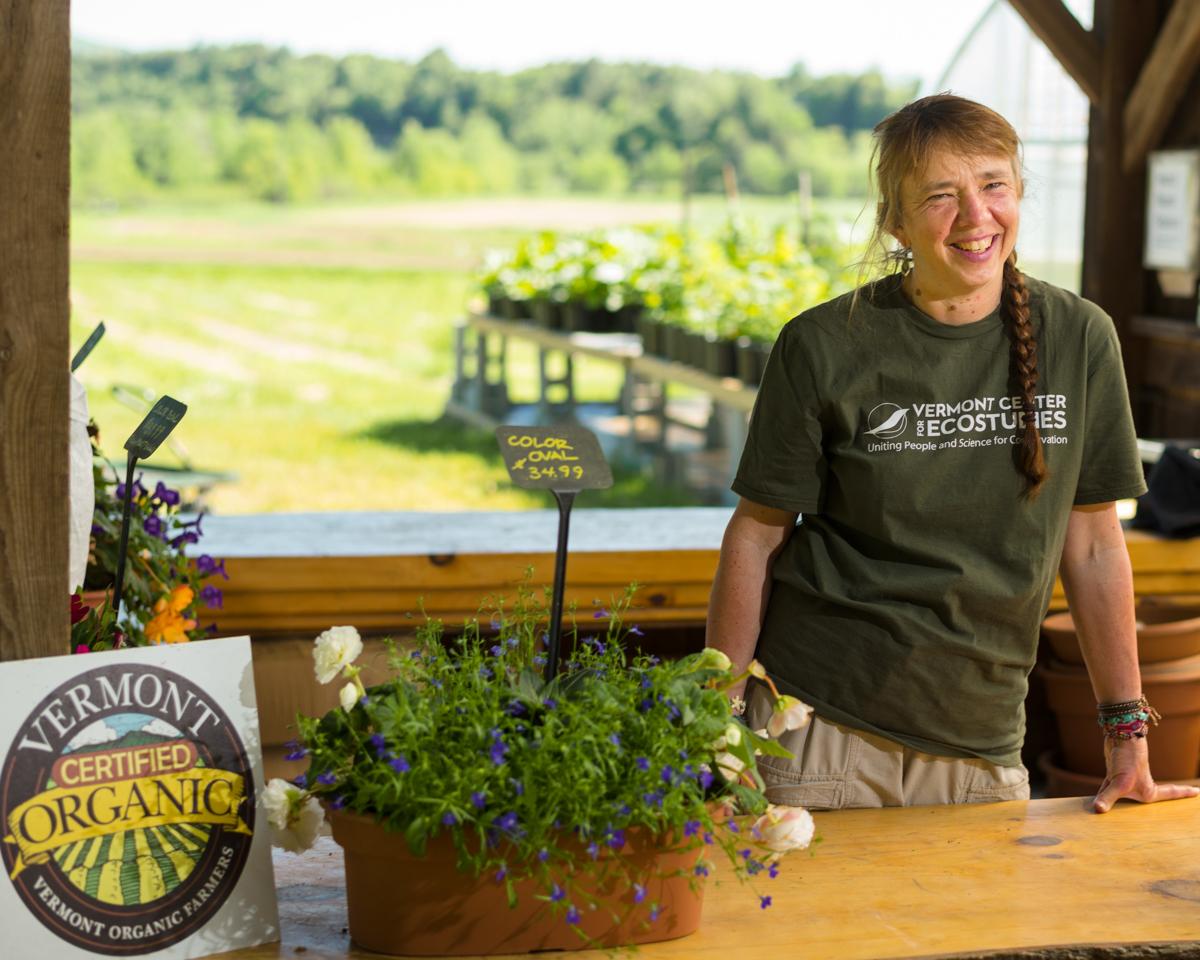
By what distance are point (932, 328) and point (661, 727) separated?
0.59 meters

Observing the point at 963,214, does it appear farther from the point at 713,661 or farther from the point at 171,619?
the point at 171,619

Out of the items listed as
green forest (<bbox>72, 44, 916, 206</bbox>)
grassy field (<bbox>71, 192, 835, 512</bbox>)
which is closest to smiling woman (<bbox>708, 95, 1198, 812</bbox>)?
grassy field (<bbox>71, 192, 835, 512</bbox>)

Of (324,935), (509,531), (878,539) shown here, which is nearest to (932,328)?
(878,539)

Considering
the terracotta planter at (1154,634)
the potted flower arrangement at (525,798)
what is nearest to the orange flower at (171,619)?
→ the potted flower arrangement at (525,798)

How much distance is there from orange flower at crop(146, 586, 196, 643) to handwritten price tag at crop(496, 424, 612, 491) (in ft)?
2.12

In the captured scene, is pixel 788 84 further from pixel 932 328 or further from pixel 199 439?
pixel 932 328

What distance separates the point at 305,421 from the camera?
30.1 feet

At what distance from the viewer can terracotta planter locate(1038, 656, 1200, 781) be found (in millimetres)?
2498

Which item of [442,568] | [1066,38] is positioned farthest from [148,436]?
[1066,38]

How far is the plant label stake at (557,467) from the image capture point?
1177 millimetres

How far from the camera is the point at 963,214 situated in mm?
1401

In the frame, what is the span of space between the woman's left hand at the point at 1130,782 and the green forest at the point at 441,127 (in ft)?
28.8

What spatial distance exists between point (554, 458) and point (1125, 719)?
703 millimetres

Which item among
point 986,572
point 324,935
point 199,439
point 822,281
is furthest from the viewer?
point 199,439
